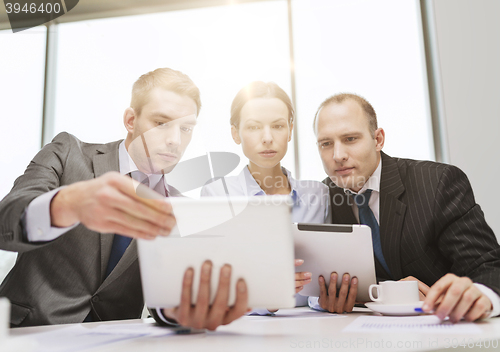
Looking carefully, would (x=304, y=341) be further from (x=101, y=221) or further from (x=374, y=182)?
(x=374, y=182)

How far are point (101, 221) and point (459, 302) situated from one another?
2.62 ft

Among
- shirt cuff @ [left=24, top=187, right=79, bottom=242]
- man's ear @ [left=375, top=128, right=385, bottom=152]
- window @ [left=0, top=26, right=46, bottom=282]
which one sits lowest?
shirt cuff @ [left=24, top=187, right=79, bottom=242]

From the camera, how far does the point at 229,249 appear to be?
2.22ft

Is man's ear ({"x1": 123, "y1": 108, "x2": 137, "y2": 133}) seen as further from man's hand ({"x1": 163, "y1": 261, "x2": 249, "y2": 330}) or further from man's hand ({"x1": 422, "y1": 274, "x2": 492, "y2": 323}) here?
man's hand ({"x1": 422, "y1": 274, "x2": 492, "y2": 323})

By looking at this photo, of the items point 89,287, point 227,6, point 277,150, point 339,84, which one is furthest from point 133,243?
point 227,6

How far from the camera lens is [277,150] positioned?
1.76 m

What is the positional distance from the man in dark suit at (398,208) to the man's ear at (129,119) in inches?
35.2

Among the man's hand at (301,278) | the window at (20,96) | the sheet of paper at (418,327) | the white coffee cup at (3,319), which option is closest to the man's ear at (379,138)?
the man's hand at (301,278)

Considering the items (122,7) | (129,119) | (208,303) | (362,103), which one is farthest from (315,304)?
(122,7)

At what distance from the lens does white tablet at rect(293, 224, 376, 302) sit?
1.06m

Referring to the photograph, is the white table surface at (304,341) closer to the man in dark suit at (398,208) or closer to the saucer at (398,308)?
the saucer at (398,308)

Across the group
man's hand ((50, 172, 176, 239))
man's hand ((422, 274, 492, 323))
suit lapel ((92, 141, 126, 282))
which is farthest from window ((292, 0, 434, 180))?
man's hand ((50, 172, 176, 239))

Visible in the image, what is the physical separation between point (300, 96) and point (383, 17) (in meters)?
1.11

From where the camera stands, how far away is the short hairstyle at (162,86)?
175cm
